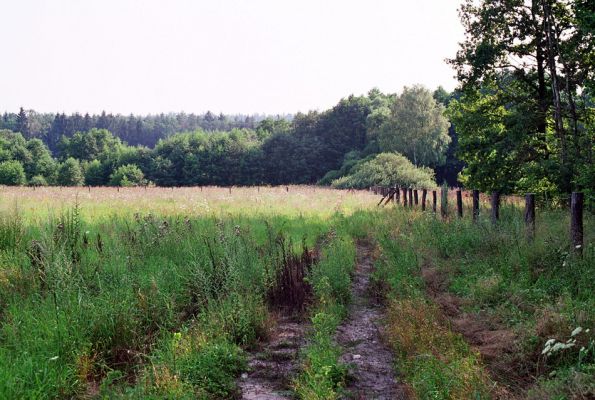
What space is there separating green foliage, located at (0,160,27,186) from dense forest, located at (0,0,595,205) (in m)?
0.19

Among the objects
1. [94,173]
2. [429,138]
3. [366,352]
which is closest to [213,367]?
[366,352]

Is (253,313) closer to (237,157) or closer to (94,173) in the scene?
(237,157)

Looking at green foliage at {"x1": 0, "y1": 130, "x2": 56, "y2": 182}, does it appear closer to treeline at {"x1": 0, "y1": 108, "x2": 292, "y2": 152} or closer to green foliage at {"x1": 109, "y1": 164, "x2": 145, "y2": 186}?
green foliage at {"x1": 109, "y1": 164, "x2": 145, "y2": 186}

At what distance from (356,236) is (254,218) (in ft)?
11.4

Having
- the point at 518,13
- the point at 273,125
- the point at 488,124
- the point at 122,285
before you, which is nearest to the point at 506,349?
the point at 122,285

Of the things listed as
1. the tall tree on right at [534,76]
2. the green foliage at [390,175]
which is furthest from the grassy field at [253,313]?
the green foliage at [390,175]

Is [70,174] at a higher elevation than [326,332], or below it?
higher

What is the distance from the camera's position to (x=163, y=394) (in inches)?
162

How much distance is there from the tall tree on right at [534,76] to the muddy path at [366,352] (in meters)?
8.08

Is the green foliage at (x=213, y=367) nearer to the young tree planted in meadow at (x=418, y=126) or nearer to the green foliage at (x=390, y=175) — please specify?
the green foliage at (x=390, y=175)

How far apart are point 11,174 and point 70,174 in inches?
329

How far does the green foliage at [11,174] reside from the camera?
69.9 m

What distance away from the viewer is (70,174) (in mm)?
75688

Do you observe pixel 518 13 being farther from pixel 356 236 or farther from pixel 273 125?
pixel 273 125
